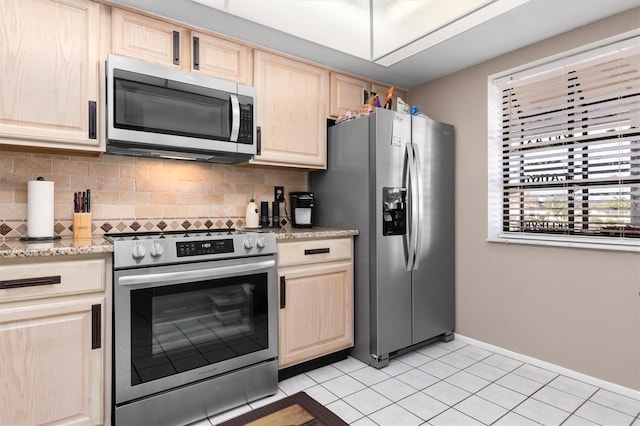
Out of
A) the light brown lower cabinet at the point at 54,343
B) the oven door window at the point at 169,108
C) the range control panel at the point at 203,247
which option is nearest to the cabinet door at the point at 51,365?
the light brown lower cabinet at the point at 54,343

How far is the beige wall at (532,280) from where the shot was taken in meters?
2.17

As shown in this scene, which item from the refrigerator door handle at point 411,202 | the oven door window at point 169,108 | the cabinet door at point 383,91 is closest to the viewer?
the oven door window at point 169,108

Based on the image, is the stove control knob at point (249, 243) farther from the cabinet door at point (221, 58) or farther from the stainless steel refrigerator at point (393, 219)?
the cabinet door at point (221, 58)

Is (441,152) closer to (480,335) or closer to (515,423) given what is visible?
(480,335)

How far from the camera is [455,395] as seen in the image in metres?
2.13

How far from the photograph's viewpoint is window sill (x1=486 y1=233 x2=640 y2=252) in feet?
7.02

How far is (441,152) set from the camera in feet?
9.48

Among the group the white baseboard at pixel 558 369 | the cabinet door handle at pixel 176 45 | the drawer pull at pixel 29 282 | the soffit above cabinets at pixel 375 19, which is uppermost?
the cabinet door handle at pixel 176 45

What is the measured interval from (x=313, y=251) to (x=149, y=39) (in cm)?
165

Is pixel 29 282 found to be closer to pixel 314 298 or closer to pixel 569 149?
pixel 314 298

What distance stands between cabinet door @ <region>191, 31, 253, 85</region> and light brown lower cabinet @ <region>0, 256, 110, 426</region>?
1378 millimetres

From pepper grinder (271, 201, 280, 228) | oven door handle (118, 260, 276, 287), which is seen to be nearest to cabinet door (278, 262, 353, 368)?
oven door handle (118, 260, 276, 287)

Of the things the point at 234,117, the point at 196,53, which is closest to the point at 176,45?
the point at 196,53

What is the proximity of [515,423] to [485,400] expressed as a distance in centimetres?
23
